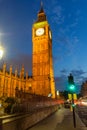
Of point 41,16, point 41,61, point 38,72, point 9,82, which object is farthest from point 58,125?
point 41,16

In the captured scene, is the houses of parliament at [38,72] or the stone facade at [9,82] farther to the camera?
the houses of parliament at [38,72]

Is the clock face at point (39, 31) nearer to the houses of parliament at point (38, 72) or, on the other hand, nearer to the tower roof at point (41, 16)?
the houses of parliament at point (38, 72)

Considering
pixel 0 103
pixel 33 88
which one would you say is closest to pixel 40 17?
pixel 33 88

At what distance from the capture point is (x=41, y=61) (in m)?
83.8

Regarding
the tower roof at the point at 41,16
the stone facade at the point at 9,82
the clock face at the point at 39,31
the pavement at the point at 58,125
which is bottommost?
the pavement at the point at 58,125

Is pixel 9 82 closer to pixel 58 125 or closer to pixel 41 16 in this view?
pixel 41 16

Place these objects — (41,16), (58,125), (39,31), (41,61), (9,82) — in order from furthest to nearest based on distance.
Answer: (41,16)
(39,31)
(41,61)
(9,82)
(58,125)

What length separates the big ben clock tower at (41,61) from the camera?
3081 inches

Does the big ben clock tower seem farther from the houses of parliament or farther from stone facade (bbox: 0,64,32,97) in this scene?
stone facade (bbox: 0,64,32,97)

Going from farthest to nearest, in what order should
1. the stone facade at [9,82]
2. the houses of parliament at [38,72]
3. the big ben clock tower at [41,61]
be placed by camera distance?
the big ben clock tower at [41,61] → the houses of parliament at [38,72] → the stone facade at [9,82]

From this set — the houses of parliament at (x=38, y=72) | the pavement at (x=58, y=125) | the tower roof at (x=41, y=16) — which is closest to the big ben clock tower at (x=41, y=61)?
the houses of parliament at (x=38, y=72)

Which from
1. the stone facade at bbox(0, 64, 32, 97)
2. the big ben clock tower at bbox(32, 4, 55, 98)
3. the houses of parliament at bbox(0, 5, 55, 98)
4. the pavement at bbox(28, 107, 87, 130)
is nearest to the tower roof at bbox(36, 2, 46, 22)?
the houses of parliament at bbox(0, 5, 55, 98)

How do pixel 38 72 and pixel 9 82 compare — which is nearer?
pixel 9 82

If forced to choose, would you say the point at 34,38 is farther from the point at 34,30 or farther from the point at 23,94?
the point at 23,94
